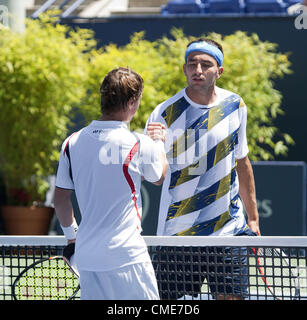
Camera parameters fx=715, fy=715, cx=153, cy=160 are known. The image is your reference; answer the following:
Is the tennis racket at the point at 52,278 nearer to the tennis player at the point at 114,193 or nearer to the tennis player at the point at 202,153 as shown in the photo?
the tennis player at the point at 114,193

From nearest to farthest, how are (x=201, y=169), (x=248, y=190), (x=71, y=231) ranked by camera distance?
(x=71, y=231), (x=201, y=169), (x=248, y=190)

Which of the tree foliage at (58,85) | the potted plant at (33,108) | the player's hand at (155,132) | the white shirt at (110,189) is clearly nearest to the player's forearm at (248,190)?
the player's hand at (155,132)

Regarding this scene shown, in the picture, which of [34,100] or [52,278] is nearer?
[52,278]

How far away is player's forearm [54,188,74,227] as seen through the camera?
2.72 m

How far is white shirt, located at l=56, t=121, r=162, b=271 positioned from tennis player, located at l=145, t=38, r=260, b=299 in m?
0.76

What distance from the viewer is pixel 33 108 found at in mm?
8094

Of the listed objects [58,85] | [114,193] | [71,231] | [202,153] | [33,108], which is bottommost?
[71,231]

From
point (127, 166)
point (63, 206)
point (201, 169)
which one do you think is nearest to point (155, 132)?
point (127, 166)

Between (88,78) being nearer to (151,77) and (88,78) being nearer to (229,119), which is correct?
(151,77)

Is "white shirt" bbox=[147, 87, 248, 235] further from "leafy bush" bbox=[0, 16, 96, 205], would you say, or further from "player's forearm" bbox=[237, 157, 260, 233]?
"leafy bush" bbox=[0, 16, 96, 205]

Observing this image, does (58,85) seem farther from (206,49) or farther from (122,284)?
(122,284)

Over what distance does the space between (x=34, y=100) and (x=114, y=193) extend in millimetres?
5774

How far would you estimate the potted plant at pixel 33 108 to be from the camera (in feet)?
26.5

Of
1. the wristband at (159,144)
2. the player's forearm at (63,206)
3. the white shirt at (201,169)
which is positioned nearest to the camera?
the wristband at (159,144)
